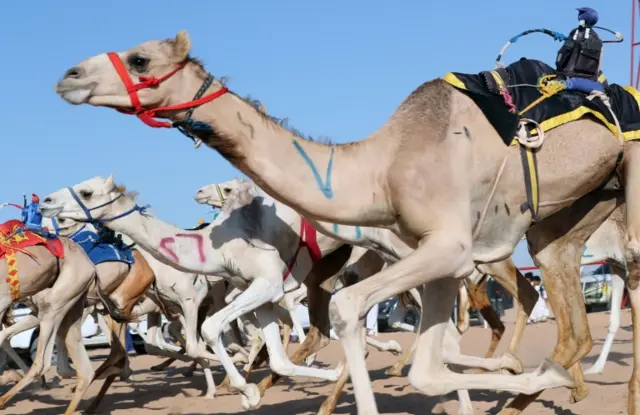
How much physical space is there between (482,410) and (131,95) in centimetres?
440

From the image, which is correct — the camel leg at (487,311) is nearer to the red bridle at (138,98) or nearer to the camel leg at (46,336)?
the camel leg at (46,336)

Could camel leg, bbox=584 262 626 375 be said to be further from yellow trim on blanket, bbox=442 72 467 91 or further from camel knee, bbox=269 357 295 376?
yellow trim on blanket, bbox=442 72 467 91

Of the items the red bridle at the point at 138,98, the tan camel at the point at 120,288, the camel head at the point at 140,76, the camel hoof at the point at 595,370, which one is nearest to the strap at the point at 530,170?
the red bridle at the point at 138,98

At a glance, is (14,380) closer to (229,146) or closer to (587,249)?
(587,249)

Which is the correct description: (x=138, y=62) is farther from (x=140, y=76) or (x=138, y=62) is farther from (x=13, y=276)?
(x=13, y=276)

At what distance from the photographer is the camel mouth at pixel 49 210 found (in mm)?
10141

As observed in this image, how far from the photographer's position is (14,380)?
13.6m

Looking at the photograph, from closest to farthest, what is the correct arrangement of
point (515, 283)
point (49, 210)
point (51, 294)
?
point (515, 283)
point (49, 210)
point (51, 294)

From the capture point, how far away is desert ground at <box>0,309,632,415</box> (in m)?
8.89

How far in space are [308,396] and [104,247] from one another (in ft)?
10.6

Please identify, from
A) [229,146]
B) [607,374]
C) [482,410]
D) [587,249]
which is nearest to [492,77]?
[229,146]

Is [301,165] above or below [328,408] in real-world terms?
above

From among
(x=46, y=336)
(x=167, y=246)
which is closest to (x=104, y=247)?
(x=46, y=336)

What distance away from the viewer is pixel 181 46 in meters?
6.24
